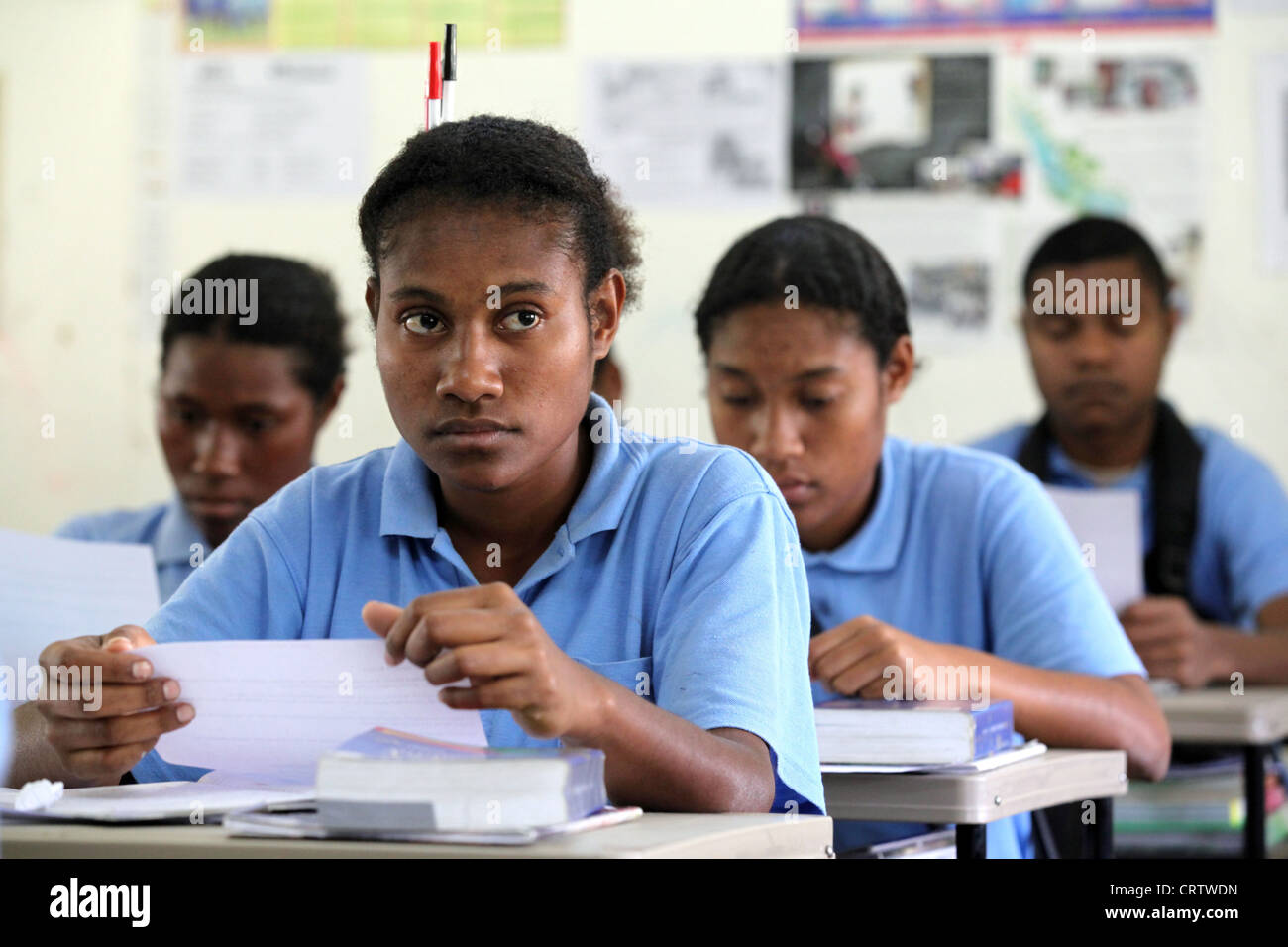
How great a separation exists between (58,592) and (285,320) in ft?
3.15

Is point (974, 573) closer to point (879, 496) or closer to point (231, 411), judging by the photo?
point (879, 496)

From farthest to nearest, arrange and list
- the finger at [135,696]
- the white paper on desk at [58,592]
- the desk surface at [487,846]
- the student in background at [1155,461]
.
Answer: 1. the student in background at [1155,461]
2. the white paper on desk at [58,592]
3. the finger at [135,696]
4. the desk surface at [487,846]

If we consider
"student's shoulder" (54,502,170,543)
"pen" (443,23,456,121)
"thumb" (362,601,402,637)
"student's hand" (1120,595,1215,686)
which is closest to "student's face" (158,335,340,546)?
"student's shoulder" (54,502,170,543)

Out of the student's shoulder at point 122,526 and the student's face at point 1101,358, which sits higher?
the student's face at point 1101,358

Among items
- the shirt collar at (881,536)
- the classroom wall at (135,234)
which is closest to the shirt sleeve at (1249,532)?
the classroom wall at (135,234)

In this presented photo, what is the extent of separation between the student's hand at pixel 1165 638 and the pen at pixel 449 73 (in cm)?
162

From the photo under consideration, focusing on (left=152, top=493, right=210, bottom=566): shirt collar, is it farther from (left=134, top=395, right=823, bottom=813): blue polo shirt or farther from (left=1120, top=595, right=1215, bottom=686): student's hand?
(left=1120, top=595, right=1215, bottom=686): student's hand

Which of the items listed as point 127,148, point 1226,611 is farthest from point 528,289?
point 127,148

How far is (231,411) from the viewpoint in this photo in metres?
2.62

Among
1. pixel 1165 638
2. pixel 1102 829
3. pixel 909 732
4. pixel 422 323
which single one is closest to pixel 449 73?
pixel 422 323

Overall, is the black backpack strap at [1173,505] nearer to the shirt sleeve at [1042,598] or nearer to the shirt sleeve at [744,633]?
the shirt sleeve at [1042,598]

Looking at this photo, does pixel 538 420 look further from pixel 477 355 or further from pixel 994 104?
pixel 994 104

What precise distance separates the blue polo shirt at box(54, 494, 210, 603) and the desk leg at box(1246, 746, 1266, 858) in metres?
1.68

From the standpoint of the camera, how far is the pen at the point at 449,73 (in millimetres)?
1714
